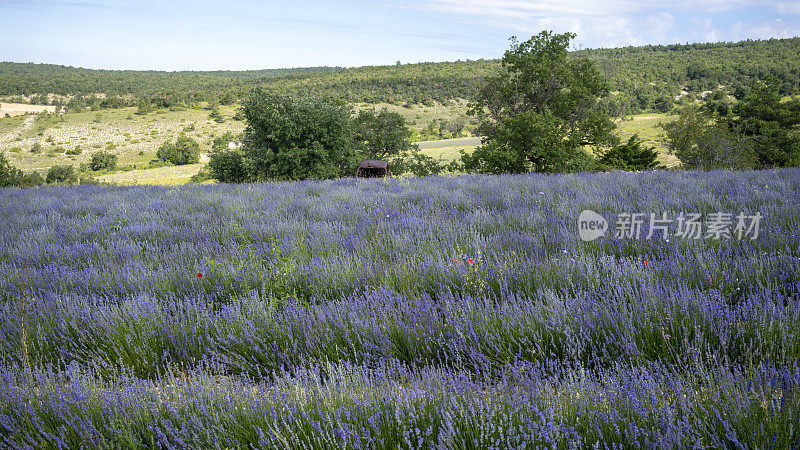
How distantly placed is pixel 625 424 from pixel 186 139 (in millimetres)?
68153

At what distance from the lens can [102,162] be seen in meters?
54.2

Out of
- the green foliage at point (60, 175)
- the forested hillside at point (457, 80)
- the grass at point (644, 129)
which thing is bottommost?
the green foliage at point (60, 175)

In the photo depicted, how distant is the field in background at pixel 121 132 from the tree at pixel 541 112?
88.8 feet

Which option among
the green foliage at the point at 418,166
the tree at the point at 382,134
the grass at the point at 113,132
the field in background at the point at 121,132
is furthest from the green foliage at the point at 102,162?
the green foliage at the point at 418,166

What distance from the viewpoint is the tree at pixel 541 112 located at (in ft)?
69.6

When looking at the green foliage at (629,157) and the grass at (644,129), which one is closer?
the green foliage at (629,157)

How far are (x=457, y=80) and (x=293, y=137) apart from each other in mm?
73770

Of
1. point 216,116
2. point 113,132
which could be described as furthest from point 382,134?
point 113,132

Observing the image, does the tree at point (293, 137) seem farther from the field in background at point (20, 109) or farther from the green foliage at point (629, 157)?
the field in background at point (20, 109)

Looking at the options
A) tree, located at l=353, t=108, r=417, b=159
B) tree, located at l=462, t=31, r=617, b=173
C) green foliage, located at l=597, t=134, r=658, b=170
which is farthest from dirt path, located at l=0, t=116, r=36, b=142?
green foliage, located at l=597, t=134, r=658, b=170

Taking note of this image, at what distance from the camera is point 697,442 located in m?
1.12

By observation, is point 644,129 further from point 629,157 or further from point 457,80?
point 457,80

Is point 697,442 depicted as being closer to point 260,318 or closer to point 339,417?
point 339,417

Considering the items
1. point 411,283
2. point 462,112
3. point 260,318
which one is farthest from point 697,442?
point 462,112
